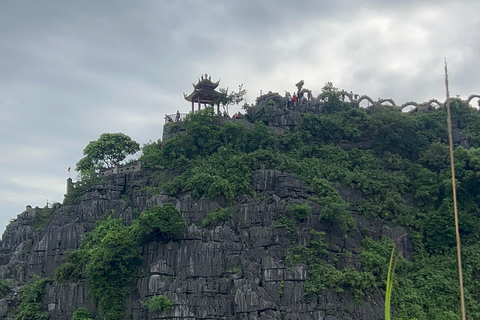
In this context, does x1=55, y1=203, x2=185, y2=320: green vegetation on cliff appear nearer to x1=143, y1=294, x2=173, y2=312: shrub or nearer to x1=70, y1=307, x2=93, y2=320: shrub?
x1=70, y1=307, x2=93, y2=320: shrub

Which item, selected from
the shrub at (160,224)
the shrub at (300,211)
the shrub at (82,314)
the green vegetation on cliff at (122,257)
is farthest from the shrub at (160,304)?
the shrub at (300,211)

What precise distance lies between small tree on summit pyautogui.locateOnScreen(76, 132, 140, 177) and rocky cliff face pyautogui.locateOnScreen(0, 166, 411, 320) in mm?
4941

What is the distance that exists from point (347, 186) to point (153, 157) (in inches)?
491

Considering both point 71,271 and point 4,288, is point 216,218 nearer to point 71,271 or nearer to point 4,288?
point 71,271

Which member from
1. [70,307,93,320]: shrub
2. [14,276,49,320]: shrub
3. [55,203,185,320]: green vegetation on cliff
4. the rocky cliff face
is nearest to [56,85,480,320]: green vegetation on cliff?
[55,203,185,320]: green vegetation on cliff

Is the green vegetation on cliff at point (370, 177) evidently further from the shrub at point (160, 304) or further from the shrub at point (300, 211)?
the shrub at point (160, 304)

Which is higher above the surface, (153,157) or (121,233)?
(153,157)

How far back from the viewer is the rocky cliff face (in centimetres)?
2928

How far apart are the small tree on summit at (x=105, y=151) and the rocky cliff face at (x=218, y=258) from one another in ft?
16.2

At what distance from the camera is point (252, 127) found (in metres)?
42.1

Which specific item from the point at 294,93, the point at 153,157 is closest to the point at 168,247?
the point at 153,157

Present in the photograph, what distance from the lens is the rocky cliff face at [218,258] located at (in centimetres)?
2928

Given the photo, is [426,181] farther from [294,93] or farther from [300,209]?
[294,93]

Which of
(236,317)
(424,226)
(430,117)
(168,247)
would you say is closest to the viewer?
(236,317)
